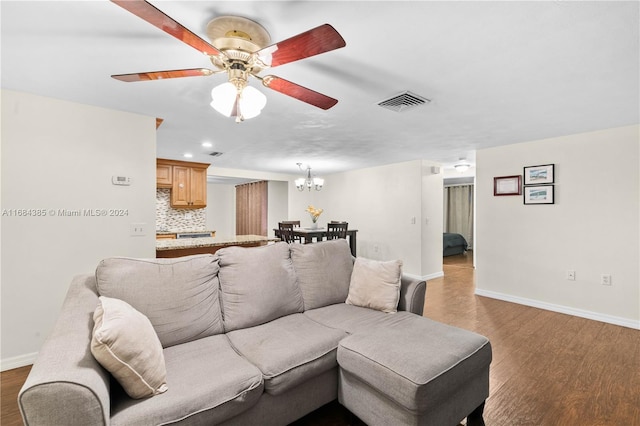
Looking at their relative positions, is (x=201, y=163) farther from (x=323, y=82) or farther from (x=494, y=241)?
(x=494, y=241)

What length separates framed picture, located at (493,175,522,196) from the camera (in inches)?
160

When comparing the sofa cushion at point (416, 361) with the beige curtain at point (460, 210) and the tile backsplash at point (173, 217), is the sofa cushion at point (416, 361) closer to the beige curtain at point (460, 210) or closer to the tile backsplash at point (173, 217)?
the tile backsplash at point (173, 217)

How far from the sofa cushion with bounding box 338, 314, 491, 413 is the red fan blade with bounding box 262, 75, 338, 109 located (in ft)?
4.86

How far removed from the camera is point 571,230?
362cm

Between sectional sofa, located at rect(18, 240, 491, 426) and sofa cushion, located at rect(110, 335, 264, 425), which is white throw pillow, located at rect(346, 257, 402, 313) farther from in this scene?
sofa cushion, located at rect(110, 335, 264, 425)

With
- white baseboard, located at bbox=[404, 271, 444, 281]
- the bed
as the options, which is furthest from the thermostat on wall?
the bed

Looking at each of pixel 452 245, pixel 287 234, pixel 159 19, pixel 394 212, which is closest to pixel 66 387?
pixel 159 19

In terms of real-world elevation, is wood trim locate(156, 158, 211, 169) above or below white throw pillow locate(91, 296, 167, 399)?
above

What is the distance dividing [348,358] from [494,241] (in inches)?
145

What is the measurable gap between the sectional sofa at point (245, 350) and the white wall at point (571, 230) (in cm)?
267

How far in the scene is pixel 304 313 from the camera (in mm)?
2246

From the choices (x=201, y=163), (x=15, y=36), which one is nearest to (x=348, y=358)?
(x=15, y=36)

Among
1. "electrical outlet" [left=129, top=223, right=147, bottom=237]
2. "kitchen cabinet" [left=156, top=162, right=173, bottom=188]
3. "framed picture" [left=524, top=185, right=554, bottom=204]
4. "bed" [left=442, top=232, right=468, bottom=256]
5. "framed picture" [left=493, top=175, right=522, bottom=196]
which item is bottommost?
"bed" [left=442, top=232, right=468, bottom=256]

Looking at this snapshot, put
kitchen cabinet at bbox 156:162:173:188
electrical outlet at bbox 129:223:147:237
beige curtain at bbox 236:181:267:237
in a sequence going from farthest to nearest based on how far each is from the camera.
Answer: beige curtain at bbox 236:181:267:237, kitchen cabinet at bbox 156:162:173:188, electrical outlet at bbox 129:223:147:237
